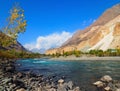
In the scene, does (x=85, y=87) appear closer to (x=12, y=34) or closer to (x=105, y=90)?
(x=105, y=90)

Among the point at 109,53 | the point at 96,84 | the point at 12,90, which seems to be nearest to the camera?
the point at 12,90

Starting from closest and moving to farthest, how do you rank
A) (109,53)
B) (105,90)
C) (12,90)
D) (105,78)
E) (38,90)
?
1. (12,90)
2. (38,90)
3. (105,90)
4. (105,78)
5. (109,53)

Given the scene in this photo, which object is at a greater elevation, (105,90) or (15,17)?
(15,17)

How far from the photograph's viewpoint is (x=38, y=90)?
26.7 meters

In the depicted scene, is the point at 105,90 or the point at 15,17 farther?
the point at 15,17

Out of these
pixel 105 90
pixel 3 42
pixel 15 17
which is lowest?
pixel 105 90

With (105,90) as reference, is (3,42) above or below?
above

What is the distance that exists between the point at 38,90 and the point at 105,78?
15.3 m

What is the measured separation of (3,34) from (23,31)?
3347mm

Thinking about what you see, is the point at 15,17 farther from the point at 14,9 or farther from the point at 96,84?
the point at 96,84

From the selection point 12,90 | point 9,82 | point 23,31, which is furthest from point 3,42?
point 12,90

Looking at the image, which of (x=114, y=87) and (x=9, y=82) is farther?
(x=114, y=87)

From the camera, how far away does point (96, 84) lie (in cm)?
3369

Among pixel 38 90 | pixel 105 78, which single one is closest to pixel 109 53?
pixel 105 78
